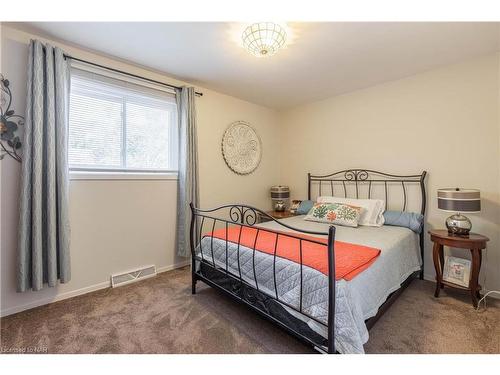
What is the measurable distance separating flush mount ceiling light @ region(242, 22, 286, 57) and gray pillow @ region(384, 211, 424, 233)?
2.18m

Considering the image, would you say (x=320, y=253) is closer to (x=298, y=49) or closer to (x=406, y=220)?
(x=406, y=220)

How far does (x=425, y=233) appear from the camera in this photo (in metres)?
2.66

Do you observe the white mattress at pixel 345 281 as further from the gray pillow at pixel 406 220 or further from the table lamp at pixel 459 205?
the table lamp at pixel 459 205

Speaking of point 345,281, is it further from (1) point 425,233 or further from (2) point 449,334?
(1) point 425,233

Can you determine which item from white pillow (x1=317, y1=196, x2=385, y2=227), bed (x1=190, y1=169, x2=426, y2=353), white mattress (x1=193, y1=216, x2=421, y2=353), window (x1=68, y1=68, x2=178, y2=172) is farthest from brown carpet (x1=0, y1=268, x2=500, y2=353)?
window (x1=68, y1=68, x2=178, y2=172)

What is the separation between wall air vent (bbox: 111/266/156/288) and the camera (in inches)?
95.7

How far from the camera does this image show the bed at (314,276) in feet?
4.10

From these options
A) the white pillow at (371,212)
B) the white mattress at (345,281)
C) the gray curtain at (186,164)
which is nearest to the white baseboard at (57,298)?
the gray curtain at (186,164)

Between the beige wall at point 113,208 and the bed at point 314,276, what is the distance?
1.95 feet

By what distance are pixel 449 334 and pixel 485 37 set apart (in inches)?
95.2

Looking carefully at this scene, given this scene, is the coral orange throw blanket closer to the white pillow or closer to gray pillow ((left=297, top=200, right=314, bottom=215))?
the white pillow
